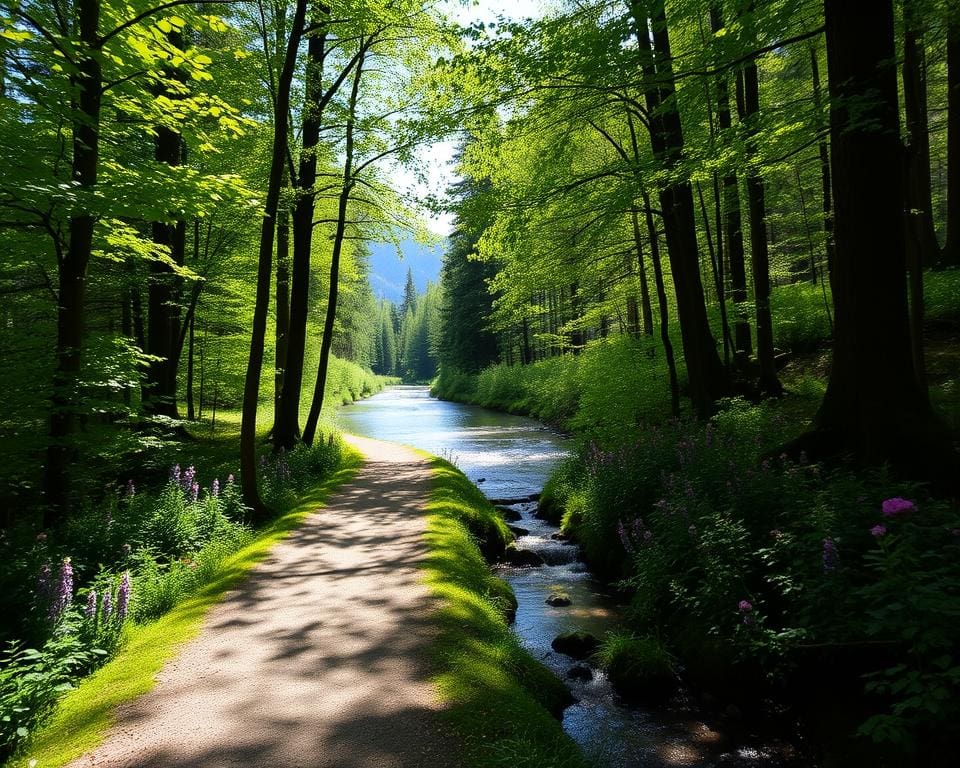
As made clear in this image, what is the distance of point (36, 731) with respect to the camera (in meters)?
3.26

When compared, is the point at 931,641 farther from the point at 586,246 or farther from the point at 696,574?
the point at 586,246

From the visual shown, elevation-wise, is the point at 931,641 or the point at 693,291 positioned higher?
the point at 693,291

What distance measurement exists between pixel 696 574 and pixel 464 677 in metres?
3.10

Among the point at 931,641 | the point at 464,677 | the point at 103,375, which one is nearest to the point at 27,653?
the point at 464,677

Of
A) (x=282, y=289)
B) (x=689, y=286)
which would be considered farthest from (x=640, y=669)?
(x=282, y=289)

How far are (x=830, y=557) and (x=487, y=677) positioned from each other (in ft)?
8.74

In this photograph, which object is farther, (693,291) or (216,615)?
(693,291)

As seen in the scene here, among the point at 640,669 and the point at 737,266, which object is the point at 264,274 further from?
the point at 737,266

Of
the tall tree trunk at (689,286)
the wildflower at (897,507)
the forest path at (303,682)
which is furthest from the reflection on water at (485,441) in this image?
the wildflower at (897,507)

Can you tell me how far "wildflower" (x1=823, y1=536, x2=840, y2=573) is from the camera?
383 centimetres

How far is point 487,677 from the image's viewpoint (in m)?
3.80

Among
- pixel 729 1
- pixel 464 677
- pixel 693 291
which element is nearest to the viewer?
pixel 464 677

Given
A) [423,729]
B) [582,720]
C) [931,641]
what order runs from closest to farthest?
[931,641] → [423,729] → [582,720]

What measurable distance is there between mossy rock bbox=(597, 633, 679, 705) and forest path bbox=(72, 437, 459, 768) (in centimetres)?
189
